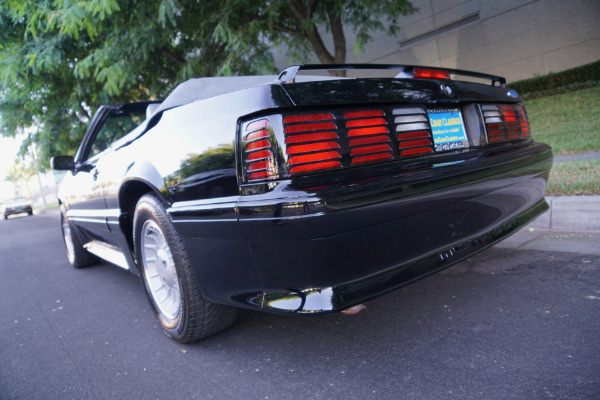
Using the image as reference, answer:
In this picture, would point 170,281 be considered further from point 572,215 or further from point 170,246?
point 572,215

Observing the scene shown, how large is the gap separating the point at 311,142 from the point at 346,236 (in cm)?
38

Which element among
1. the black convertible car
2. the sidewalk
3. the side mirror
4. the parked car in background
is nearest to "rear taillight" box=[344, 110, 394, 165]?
the black convertible car

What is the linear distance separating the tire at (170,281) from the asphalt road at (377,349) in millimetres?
125

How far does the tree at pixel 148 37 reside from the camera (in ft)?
19.5

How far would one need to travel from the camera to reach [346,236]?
4.99 ft

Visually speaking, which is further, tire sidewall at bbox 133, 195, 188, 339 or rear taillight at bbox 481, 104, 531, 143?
rear taillight at bbox 481, 104, 531, 143

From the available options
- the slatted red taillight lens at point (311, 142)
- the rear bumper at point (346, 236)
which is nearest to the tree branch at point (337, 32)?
the rear bumper at point (346, 236)

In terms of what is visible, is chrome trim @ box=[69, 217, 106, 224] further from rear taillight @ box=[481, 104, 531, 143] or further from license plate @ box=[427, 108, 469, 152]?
rear taillight @ box=[481, 104, 531, 143]

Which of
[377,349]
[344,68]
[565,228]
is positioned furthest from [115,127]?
[565,228]

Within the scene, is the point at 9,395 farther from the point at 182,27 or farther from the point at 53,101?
the point at 53,101

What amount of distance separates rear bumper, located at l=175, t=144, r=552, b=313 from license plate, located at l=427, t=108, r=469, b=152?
129mm

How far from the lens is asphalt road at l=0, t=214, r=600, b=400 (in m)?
1.64

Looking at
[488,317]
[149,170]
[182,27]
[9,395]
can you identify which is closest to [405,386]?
[488,317]

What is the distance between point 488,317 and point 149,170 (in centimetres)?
195
